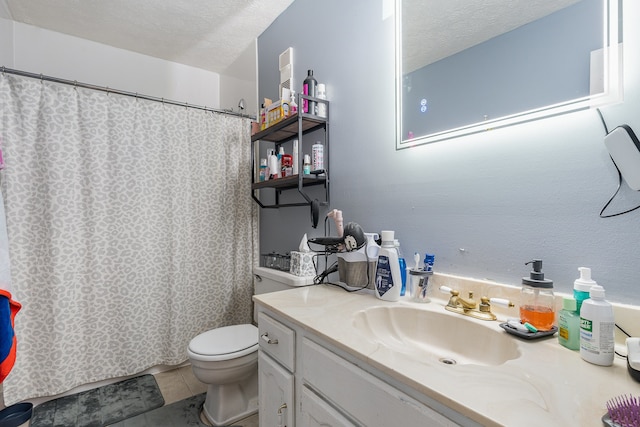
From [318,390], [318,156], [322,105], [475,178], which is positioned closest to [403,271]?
[475,178]

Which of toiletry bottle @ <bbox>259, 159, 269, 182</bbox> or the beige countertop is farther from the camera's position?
toiletry bottle @ <bbox>259, 159, 269, 182</bbox>

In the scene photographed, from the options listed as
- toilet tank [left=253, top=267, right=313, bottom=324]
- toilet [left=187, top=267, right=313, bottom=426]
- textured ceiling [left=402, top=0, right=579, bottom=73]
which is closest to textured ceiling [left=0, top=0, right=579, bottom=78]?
textured ceiling [left=402, top=0, right=579, bottom=73]

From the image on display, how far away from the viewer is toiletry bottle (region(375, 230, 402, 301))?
108 centimetres

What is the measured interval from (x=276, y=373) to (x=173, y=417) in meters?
0.98

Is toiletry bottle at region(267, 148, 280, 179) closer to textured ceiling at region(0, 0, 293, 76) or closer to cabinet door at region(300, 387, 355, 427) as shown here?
textured ceiling at region(0, 0, 293, 76)

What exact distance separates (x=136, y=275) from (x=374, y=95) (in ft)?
5.80

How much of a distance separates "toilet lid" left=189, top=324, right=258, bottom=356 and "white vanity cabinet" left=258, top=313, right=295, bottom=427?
40cm

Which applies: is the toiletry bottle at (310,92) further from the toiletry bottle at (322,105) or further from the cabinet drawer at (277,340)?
the cabinet drawer at (277,340)

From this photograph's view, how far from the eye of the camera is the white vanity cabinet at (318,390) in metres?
0.60

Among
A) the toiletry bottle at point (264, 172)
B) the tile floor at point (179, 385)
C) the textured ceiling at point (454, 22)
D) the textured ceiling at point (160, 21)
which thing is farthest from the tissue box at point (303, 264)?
the textured ceiling at point (160, 21)

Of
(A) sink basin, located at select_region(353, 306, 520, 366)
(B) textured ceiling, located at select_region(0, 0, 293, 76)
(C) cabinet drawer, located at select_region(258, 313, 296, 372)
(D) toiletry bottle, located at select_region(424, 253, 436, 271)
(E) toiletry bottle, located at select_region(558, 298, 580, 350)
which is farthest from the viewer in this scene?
(B) textured ceiling, located at select_region(0, 0, 293, 76)

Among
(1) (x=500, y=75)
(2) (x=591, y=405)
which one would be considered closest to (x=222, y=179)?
(1) (x=500, y=75)

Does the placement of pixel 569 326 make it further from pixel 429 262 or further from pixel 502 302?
pixel 429 262

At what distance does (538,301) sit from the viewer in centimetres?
78
